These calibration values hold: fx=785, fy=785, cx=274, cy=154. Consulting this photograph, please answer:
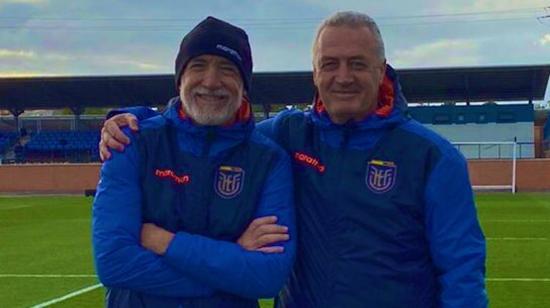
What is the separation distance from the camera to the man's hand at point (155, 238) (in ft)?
8.83

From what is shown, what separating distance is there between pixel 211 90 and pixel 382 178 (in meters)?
0.68

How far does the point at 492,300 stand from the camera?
7.50 m

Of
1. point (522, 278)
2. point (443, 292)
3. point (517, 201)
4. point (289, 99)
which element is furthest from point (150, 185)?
point (289, 99)

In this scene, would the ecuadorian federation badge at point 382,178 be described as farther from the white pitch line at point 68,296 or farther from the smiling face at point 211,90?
the white pitch line at point 68,296

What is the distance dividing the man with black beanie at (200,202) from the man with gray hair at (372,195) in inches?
6.2

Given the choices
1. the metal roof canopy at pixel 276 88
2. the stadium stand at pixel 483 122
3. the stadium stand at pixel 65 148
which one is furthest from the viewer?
the stadium stand at pixel 65 148

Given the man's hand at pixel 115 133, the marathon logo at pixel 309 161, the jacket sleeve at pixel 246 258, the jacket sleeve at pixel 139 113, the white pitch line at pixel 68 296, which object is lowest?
the white pitch line at pixel 68 296

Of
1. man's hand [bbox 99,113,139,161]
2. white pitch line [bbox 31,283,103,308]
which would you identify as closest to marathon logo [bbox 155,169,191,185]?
man's hand [bbox 99,113,139,161]

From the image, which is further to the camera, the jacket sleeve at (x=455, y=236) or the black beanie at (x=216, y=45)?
the black beanie at (x=216, y=45)

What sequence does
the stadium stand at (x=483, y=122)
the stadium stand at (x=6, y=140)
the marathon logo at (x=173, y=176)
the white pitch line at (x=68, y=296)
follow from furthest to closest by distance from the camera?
the stadium stand at (x=6, y=140)
the stadium stand at (x=483, y=122)
the white pitch line at (x=68, y=296)
the marathon logo at (x=173, y=176)

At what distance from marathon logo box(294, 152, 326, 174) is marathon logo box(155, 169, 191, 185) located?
412 millimetres

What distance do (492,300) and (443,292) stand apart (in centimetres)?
513

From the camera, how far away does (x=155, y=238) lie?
2.72 meters

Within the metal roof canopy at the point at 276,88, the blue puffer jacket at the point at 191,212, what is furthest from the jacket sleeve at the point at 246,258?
the metal roof canopy at the point at 276,88
